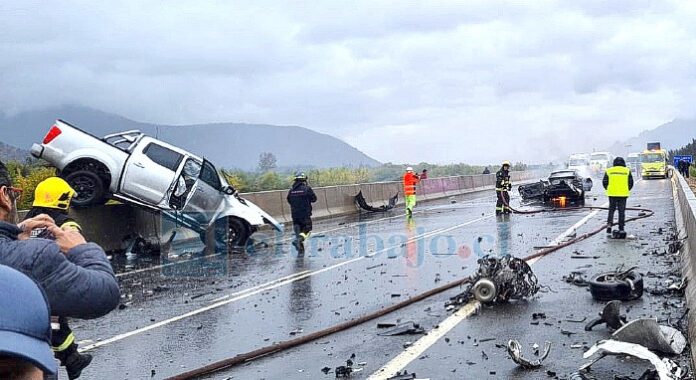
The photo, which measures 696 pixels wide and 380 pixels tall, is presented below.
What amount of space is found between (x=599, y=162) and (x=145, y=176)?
167 feet

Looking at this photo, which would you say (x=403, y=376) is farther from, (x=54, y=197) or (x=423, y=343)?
(x=54, y=197)

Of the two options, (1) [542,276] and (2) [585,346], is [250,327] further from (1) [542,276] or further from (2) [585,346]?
(1) [542,276]

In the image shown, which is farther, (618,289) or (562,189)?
(562,189)

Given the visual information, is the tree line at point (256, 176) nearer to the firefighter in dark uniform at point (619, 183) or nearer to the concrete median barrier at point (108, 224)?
the concrete median barrier at point (108, 224)

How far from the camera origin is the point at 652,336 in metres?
6.17

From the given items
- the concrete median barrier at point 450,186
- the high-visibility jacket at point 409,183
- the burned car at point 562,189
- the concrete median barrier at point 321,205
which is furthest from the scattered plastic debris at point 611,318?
the concrete median barrier at point 450,186

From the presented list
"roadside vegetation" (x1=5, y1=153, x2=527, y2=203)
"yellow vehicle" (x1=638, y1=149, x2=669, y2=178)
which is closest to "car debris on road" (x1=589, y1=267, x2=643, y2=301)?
"roadside vegetation" (x1=5, y1=153, x2=527, y2=203)

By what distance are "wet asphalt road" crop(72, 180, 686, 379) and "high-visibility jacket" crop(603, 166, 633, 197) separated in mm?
1038

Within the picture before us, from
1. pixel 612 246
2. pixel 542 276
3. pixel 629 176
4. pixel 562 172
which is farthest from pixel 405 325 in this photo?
pixel 562 172

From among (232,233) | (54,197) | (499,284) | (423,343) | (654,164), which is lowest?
(423,343)

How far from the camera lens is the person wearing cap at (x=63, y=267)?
2.73 metres

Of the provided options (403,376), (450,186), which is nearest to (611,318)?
(403,376)

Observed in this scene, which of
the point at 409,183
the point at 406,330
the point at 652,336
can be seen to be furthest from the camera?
the point at 409,183

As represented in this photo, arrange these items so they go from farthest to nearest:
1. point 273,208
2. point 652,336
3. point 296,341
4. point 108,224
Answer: point 273,208, point 108,224, point 296,341, point 652,336
